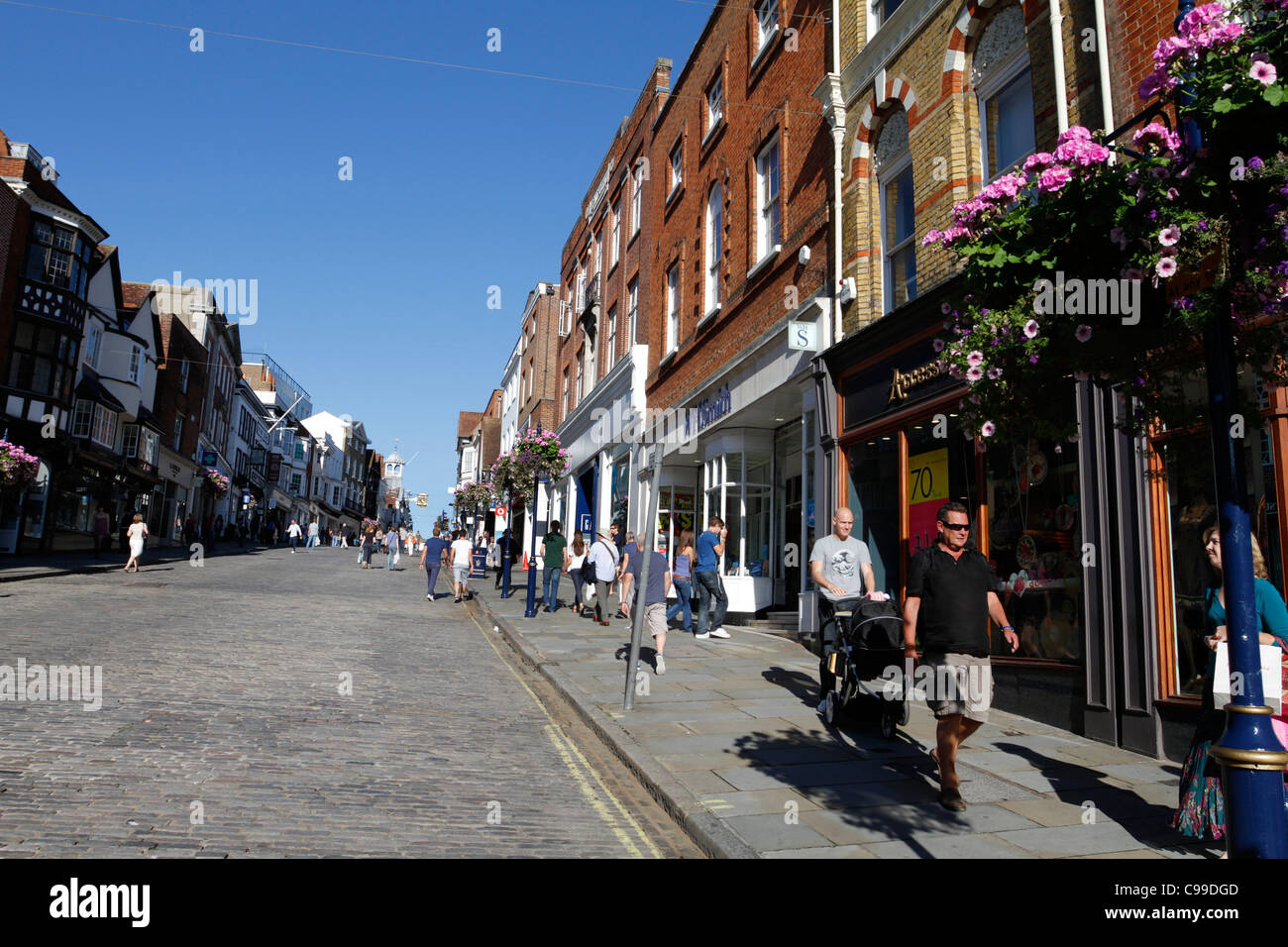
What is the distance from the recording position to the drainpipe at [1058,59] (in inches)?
301

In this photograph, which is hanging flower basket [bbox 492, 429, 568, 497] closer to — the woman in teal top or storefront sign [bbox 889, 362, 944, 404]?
storefront sign [bbox 889, 362, 944, 404]

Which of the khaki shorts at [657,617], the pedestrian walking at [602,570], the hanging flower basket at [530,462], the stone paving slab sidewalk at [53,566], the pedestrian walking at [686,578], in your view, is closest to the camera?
the khaki shorts at [657,617]

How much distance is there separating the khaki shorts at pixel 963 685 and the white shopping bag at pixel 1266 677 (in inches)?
43.6

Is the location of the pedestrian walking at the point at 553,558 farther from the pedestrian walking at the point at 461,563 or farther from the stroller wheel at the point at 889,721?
the stroller wheel at the point at 889,721

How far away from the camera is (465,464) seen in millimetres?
87625

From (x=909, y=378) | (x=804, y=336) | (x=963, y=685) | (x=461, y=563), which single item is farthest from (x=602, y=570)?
(x=963, y=685)

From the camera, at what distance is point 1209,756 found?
4.27 m

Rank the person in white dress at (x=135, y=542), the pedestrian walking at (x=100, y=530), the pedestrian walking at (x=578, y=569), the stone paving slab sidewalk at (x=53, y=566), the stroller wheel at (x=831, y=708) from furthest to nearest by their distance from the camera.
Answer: the pedestrian walking at (x=100, y=530) < the person in white dress at (x=135, y=542) < the stone paving slab sidewalk at (x=53, y=566) < the pedestrian walking at (x=578, y=569) < the stroller wheel at (x=831, y=708)

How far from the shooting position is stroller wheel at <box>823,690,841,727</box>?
700 centimetres

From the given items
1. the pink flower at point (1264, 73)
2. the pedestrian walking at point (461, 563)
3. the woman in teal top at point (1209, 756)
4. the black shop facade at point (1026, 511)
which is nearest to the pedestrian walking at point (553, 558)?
the pedestrian walking at point (461, 563)
